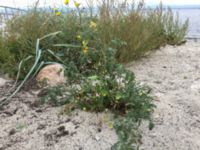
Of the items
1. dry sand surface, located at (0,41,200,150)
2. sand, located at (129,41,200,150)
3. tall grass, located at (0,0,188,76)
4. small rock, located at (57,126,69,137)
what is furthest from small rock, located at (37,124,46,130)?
tall grass, located at (0,0,188,76)

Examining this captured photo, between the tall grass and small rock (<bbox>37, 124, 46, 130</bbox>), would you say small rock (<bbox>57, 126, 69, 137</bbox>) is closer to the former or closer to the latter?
small rock (<bbox>37, 124, 46, 130</bbox>)

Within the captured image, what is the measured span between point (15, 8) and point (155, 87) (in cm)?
229

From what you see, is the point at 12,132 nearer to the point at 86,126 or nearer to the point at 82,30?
the point at 86,126

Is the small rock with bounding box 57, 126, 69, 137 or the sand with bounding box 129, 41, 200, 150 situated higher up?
the small rock with bounding box 57, 126, 69, 137

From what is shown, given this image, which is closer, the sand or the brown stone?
the sand

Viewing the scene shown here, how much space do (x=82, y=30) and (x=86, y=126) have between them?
135 centimetres

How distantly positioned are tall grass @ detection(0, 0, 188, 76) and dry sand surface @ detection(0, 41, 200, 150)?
617mm

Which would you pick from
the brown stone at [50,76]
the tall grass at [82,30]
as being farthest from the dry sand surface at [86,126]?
the tall grass at [82,30]

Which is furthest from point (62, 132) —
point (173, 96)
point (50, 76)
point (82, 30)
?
point (82, 30)

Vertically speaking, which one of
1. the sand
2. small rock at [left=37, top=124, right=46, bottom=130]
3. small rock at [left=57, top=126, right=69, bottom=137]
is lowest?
the sand

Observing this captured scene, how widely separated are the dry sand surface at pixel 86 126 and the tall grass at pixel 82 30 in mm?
617

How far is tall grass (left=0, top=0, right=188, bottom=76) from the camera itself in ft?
11.0

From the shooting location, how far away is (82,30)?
3207 mm

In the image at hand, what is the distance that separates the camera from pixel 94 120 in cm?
216
